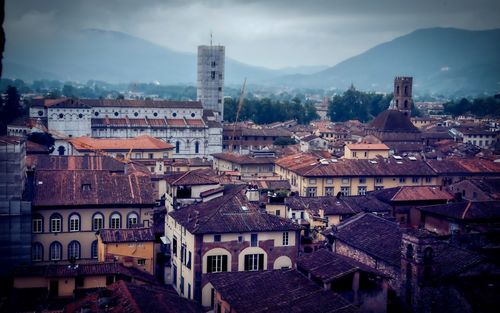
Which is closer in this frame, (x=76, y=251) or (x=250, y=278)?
A: (x=250, y=278)

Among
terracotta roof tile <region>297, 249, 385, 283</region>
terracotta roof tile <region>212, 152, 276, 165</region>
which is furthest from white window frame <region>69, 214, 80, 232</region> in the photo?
terracotta roof tile <region>212, 152, 276, 165</region>

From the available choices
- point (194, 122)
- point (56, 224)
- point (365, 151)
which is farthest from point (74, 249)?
point (194, 122)

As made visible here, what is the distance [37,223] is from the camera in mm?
39656

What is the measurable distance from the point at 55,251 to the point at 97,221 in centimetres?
319

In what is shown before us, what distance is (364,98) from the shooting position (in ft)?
547

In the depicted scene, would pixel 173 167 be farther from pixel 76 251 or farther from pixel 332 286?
pixel 332 286

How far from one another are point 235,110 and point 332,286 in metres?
120

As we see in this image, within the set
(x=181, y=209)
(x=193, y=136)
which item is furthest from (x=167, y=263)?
(x=193, y=136)

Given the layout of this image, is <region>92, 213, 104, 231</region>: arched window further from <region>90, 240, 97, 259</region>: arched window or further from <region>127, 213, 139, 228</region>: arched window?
<region>127, 213, 139, 228</region>: arched window

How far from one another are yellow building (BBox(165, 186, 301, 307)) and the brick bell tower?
8968cm

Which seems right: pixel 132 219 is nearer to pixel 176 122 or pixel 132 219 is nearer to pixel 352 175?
pixel 352 175

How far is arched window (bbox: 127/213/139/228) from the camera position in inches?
1649

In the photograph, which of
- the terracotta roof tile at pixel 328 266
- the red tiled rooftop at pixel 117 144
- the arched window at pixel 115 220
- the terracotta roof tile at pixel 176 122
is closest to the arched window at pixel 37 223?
the arched window at pixel 115 220

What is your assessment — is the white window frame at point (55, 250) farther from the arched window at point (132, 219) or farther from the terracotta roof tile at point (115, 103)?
the terracotta roof tile at point (115, 103)
